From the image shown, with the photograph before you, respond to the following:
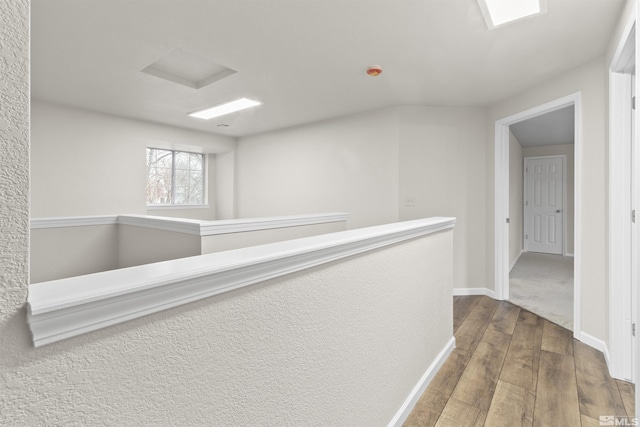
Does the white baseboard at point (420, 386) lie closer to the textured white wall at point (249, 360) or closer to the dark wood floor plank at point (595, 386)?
the textured white wall at point (249, 360)

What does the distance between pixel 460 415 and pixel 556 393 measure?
65 cm

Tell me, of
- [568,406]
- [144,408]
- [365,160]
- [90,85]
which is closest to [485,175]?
[365,160]

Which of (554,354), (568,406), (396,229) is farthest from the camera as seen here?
(554,354)

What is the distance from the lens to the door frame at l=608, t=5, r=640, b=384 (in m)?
1.90

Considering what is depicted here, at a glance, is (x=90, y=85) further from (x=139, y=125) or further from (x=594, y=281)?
(x=594, y=281)

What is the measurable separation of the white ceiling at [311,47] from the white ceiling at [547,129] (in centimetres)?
136

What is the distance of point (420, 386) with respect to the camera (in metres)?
1.73

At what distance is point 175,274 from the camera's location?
63cm

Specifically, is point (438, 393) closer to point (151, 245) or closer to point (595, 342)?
point (595, 342)

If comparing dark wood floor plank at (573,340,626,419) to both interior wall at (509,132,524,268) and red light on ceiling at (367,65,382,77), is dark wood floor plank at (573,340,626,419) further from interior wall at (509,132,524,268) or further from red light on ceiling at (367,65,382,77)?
interior wall at (509,132,524,268)

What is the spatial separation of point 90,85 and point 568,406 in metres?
4.32

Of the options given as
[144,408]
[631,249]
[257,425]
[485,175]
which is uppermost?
[485,175]

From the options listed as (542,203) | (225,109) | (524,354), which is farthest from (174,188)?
(542,203)

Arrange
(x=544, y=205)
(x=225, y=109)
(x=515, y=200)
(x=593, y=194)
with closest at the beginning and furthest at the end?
(x=593, y=194), (x=225, y=109), (x=515, y=200), (x=544, y=205)
